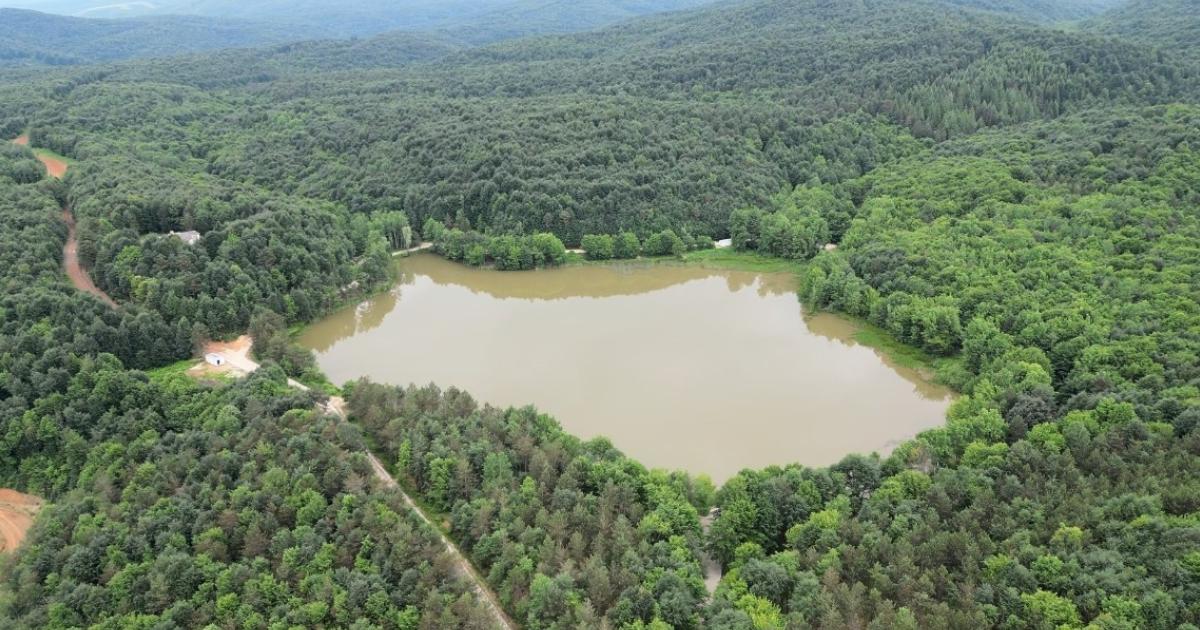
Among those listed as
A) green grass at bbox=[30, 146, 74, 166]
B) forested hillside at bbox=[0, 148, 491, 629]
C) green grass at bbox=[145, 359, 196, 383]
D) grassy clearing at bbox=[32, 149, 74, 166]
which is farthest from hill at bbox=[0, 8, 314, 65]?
forested hillside at bbox=[0, 148, 491, 629]

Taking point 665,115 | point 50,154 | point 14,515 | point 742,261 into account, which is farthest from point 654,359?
point 50,154

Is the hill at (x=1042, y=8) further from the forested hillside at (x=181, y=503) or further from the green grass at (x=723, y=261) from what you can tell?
the forested hillside at (x=181, y=503)

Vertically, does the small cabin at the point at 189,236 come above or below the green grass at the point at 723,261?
above

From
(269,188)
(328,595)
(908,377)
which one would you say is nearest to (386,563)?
(328,595)

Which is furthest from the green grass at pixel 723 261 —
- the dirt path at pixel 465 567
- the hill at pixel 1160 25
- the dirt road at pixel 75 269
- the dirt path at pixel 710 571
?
the hill at pixel 1160 25

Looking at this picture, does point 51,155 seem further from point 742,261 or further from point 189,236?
point 742,261

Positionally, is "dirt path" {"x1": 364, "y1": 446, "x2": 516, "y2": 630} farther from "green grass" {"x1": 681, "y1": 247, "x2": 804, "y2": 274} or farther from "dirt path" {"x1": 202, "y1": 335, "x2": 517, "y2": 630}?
"green grass" {"x1": 681, "y1": 247, "x2": 804, "y2": 274}

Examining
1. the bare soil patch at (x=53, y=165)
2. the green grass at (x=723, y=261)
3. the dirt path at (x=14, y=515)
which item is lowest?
the dirt path at (x=14, y=515)
